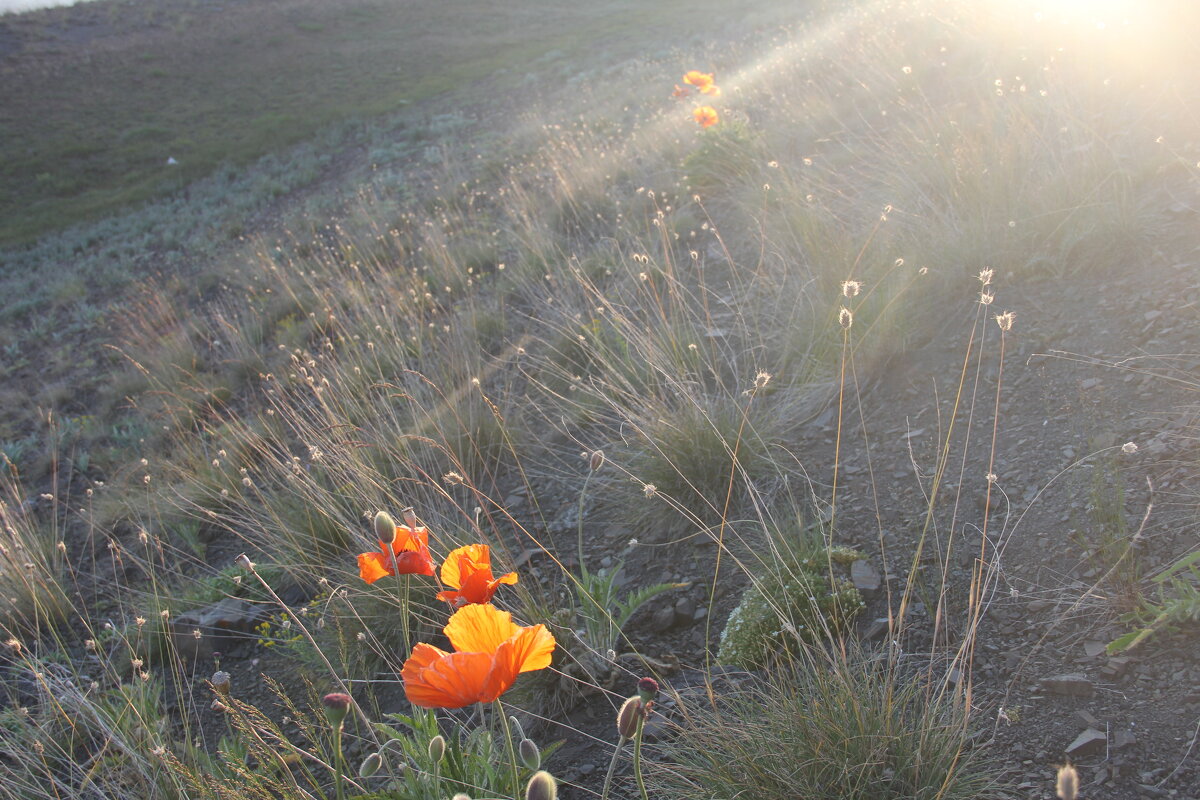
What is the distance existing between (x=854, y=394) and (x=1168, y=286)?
1.06m

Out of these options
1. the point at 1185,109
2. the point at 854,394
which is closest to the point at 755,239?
the point at 854,394

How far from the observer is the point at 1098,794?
1371 millimetres

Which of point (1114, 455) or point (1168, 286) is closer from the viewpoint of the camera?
point (1114, 455)

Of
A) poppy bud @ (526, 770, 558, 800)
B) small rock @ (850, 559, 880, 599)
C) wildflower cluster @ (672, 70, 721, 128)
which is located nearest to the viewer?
poppy bud @ (526, 770, 558, 800)

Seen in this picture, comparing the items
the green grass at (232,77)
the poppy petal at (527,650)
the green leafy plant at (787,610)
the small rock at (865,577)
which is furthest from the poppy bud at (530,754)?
the green grass at (232,77)

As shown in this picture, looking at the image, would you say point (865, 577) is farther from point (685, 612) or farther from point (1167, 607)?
point (1167, 607)

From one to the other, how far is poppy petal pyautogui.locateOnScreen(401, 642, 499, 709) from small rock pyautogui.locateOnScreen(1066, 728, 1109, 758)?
119cm

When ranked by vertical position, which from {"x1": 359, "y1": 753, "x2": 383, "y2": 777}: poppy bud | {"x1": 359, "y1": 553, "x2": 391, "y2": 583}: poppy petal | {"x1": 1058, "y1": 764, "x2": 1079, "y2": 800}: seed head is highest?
{"x1": 1058, "y1": 764, "x2": 1079, "y2": 800}: seed head

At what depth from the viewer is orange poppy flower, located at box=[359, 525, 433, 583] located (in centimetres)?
142

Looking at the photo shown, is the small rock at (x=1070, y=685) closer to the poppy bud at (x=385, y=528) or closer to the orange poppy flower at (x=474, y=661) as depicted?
the orange poppy flower at (x=474, y=661)

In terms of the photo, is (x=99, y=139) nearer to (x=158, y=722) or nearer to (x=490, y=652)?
(x=158, y=722)

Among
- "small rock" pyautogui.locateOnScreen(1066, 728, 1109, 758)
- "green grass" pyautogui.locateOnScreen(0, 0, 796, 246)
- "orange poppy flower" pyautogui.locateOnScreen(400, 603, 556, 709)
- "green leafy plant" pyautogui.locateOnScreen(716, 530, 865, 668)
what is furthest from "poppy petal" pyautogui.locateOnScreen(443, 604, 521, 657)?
"green grass" pyautogui.locateOnScreen(0, 0, 796, 246)

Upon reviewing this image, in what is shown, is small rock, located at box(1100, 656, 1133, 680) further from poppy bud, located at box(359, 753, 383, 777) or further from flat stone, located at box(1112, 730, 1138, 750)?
poppy bud, located at box(359, 753, 383, 777)

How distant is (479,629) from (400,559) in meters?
0.32
